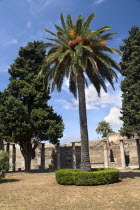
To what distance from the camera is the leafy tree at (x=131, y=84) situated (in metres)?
25.4

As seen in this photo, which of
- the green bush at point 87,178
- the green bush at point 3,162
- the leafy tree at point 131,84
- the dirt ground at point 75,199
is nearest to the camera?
the dirt ground at point 75,199

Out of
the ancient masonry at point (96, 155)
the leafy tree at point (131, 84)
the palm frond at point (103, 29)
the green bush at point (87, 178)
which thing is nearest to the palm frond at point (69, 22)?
the palm frond at point (103, 29)

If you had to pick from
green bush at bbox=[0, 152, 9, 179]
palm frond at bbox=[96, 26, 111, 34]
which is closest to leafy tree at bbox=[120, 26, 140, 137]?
palm frond at bbox=[96, 26, 111, 34]

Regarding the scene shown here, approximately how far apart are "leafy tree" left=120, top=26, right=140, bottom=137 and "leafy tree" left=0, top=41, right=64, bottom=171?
8.47 meters

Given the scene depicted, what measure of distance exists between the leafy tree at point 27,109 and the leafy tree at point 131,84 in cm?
847

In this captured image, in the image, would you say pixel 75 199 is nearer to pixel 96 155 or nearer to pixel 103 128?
pixel 96 155

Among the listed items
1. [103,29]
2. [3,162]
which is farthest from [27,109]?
[103,29]

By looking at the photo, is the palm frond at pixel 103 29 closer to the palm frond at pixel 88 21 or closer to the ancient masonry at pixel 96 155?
the palm frond at pixel 88 21

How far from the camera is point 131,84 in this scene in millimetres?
27516

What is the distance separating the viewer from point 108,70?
17969 millimetres

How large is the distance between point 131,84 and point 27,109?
13.9 m

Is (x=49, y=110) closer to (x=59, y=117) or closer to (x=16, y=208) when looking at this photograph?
(x=59, y=117)

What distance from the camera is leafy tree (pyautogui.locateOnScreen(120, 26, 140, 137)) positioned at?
2544 cm

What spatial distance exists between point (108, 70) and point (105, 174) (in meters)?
8.65
